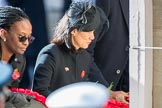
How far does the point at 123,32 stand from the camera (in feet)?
7.47

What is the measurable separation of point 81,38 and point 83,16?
3.9 inches

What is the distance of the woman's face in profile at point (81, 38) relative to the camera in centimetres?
197

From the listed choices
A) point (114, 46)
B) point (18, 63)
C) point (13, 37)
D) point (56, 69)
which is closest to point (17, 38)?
point (13, 37)

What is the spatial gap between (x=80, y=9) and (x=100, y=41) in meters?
0.36

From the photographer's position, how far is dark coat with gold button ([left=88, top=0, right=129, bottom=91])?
2240 mm

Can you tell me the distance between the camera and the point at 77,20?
1952 millimetres

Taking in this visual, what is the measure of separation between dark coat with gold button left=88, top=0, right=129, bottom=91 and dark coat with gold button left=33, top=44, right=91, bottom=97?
0.56 ft

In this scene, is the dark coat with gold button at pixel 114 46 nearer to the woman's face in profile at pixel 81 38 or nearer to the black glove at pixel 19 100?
the woman's face in profile at pixel 81 38

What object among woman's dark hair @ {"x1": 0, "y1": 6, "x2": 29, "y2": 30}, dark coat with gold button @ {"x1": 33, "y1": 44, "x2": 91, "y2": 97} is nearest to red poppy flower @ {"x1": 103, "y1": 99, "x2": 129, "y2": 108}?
dark coat with gold button @ {"x1": 33, "y1": 44, "x2": 91, "y2": 97}

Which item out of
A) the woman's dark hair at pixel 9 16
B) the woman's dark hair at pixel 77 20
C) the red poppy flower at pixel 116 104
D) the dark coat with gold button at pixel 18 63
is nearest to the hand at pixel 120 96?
the red poppy flower at pixel 116 104

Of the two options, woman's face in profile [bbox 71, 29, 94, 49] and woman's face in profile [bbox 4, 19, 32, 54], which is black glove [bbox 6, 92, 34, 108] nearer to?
woman's face in profile [bbox 4, 19, 32, 54]

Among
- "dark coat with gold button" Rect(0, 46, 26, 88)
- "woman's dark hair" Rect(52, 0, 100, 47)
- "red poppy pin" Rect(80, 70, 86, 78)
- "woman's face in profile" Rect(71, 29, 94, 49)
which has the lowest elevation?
"red poppy pin" Rect(80, 70, 86, 78)

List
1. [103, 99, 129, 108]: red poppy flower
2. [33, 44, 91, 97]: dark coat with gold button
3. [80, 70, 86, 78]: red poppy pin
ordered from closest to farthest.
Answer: [103, 99, 129, 108]: red poppy flower → [33, 44, 91, 97]: dark coat with gold button → [80, 70, 86, 78]: red poppy pin

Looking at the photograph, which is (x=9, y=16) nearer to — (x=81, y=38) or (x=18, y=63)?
(x=18, y=63)
